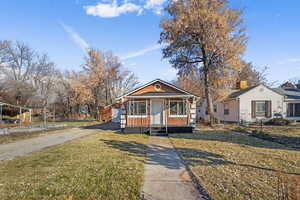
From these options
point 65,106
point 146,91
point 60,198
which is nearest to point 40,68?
point 65,106

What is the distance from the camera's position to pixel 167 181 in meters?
4.16

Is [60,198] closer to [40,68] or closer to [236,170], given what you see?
[236,170]

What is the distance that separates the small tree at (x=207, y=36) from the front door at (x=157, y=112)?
240 inches

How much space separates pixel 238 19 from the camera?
1623cm

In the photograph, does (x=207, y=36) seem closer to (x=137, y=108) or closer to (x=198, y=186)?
(x=137, y=108)

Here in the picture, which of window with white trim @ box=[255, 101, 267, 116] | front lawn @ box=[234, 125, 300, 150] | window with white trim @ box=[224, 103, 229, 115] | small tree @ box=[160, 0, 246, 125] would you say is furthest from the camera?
window with white trim @ box=[224, 103, 229, 115]

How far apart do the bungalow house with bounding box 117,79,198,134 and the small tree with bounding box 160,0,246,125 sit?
476cm

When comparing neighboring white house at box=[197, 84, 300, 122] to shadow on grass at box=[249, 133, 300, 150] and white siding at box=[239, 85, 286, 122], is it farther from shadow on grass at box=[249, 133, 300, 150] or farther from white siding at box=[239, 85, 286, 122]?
shadow on grass at box=[249, 133, 300, 150]

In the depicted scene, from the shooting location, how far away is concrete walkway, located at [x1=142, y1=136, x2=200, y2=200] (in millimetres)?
3475

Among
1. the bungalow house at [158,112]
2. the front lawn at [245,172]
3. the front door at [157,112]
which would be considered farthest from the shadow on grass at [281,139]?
the front door at [157,112]

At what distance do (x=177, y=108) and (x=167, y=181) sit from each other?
972 cm

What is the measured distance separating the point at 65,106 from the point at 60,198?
1364 inches

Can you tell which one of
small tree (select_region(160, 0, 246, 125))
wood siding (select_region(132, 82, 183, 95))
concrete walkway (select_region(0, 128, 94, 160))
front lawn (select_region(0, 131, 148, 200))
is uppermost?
small tree (select_region(160, 0, 246, 125))

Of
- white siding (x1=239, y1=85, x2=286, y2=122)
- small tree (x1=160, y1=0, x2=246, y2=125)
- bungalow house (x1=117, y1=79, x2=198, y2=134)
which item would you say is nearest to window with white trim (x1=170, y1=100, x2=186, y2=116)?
bungalow house (x1=117, y1=79, x2=198, y2=134)
